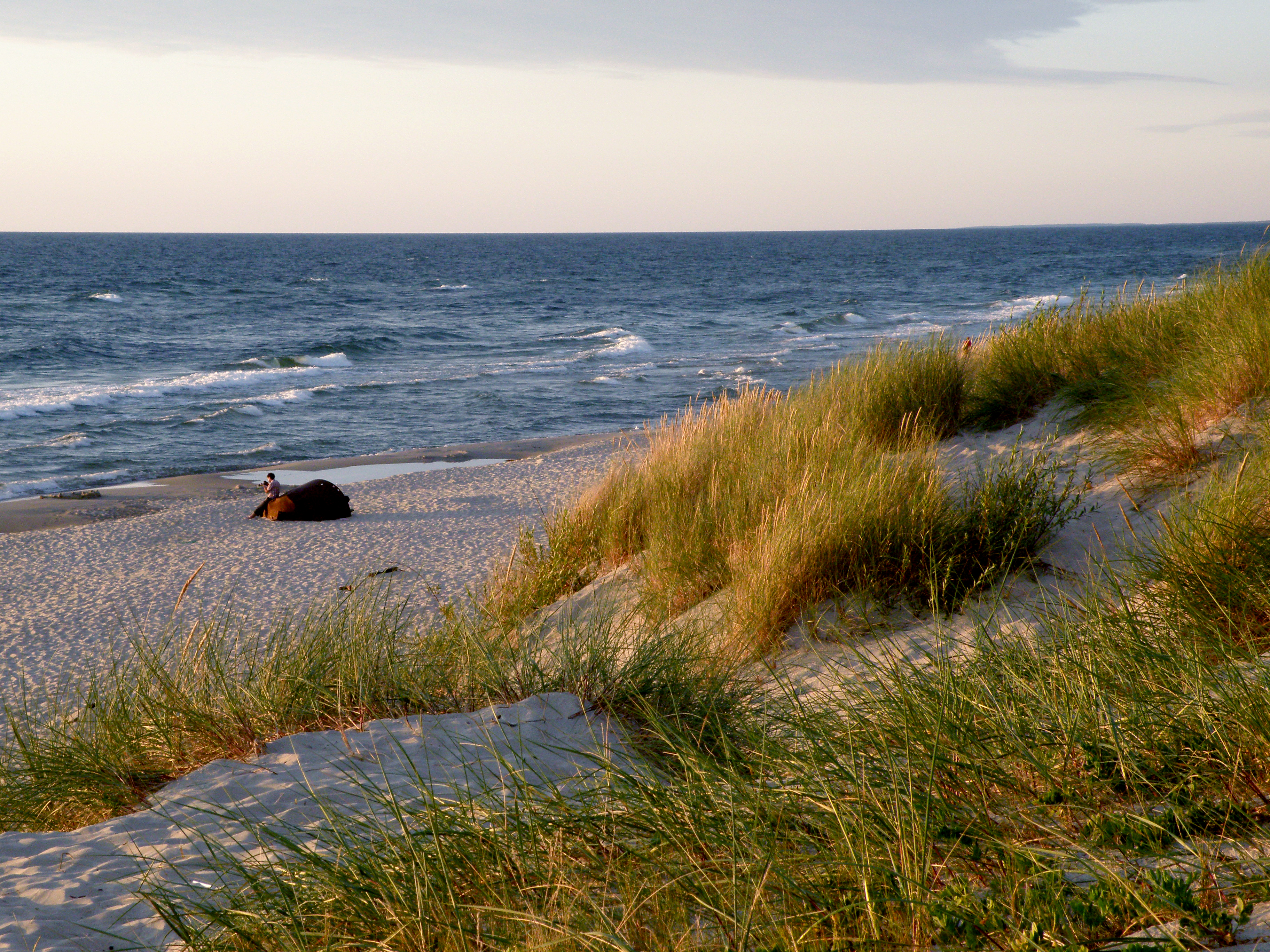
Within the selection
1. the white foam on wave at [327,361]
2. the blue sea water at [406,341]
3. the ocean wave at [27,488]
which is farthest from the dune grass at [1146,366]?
the white foam on wave at [327,361]

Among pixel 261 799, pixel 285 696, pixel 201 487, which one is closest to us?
pixel 261 799

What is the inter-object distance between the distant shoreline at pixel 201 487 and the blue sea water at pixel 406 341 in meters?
0.68

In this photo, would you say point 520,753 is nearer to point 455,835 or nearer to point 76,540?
point 455,835

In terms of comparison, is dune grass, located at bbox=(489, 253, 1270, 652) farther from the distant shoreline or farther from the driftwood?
the distant shoreline

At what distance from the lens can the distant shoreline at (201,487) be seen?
38.9ft

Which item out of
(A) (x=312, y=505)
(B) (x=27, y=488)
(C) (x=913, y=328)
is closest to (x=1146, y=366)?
(A) (x=312, y=505)

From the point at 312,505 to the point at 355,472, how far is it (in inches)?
167

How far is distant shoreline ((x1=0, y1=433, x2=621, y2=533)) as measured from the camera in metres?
11.8

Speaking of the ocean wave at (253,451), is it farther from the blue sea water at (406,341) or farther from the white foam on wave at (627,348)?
the white foam on wave at (627,348)

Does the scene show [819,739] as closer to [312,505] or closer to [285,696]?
[285,696]

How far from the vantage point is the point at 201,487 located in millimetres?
13797

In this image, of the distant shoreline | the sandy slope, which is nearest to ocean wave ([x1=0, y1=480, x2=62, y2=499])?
the distant shoreline

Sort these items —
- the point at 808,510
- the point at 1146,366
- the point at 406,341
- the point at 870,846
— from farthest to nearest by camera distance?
the point at 406,341, the point at 1146,366, the point at 808,510, the point at 870,846

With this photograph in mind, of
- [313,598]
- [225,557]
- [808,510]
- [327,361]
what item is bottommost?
[225,557]
